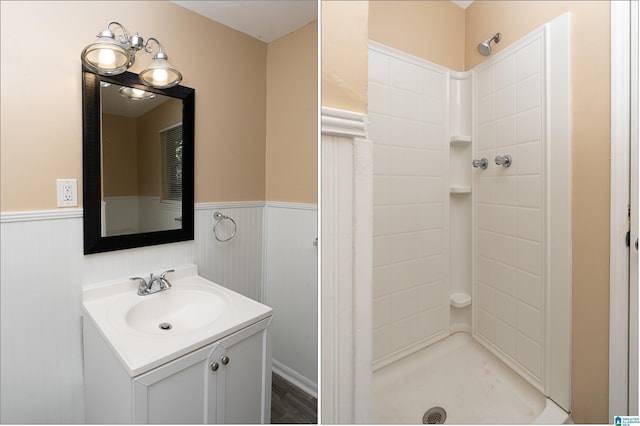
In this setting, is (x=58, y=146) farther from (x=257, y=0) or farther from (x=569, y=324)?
(x=569, y=324)

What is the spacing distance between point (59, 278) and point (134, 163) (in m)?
0.30

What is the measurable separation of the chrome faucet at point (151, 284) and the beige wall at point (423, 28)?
0.85 m

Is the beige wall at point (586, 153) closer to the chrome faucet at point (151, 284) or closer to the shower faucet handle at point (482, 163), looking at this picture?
the shower faucet handle at point (482, 163)

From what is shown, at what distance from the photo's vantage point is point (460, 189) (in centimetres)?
66

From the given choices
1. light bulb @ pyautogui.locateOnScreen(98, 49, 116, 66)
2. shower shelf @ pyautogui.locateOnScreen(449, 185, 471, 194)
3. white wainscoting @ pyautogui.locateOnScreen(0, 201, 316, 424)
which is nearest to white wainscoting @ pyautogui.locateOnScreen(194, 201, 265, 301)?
white wainscoting @ pyautogui.locateOnScreen(0, 201, 316, 424)

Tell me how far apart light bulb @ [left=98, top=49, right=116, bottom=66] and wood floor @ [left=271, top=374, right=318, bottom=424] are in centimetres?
72

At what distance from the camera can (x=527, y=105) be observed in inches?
23.2

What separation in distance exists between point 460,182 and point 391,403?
795 mm

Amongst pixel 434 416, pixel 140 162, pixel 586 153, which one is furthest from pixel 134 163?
pixel 434 416

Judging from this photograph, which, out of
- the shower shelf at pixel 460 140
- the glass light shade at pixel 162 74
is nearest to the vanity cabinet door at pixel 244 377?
the glass light shade at pixel 162 74

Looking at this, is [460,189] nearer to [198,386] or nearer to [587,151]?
[587,151]

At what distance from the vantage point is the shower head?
586 mm

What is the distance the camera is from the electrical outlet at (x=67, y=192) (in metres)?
0.53

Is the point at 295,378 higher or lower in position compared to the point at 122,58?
lower
